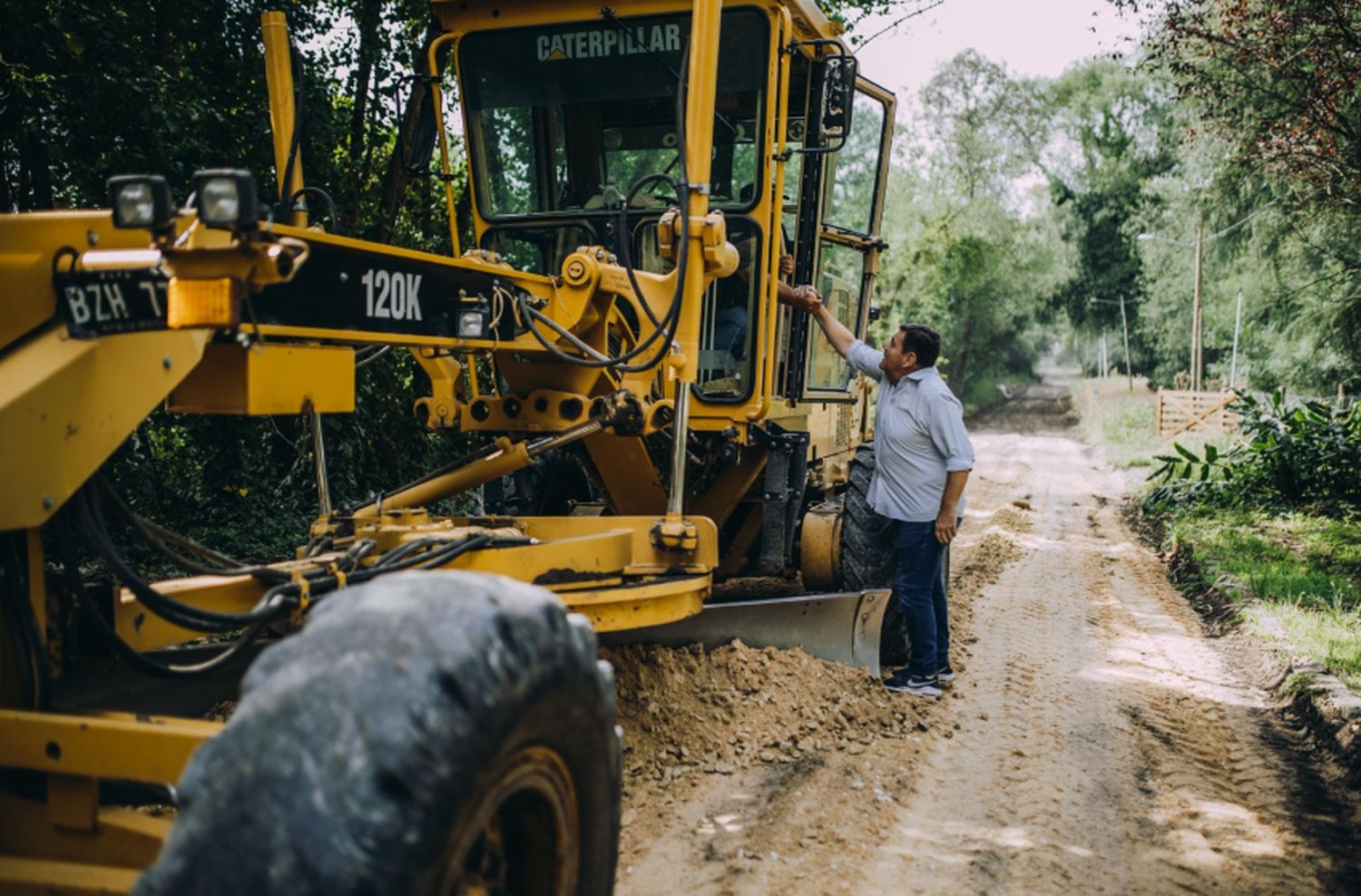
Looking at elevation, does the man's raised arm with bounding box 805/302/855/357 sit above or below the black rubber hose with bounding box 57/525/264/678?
above

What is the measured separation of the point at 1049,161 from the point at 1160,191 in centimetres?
1547

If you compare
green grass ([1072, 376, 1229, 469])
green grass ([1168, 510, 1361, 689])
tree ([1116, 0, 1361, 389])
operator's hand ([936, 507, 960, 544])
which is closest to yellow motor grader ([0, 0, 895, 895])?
operator's hand ([936, 507, 960, 544])

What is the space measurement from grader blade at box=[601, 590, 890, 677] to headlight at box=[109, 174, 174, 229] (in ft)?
9.35

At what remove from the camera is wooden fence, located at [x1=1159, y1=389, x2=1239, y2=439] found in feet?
89.6

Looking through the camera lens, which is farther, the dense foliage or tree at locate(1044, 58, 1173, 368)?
tree at locate(1044, 58, 1173, 368)

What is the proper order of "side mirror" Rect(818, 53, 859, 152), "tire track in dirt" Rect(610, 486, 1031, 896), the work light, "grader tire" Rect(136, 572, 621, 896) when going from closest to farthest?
"grader tire" Rect(136, 572, 621, 896) → "tire track in dirt" Rect(610, 486, 1031, 896) → the work light → "side mirror" Rect(818, 53, 859, 152)

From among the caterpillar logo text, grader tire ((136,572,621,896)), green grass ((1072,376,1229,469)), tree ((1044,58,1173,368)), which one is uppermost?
tree ((1044,58,1173,368))

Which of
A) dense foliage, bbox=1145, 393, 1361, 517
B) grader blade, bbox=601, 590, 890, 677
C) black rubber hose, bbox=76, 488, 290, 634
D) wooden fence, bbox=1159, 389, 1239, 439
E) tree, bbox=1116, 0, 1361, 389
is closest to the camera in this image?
black rubber hose, bbox=76, 488, 290, 634

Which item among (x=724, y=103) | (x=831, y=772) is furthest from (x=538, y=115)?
(x=831, y=772)

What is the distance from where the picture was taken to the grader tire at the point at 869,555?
6430mm

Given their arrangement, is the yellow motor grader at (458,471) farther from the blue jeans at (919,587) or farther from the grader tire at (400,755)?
the blue jeans at (919,587)

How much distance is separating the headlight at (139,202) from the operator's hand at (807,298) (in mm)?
4339

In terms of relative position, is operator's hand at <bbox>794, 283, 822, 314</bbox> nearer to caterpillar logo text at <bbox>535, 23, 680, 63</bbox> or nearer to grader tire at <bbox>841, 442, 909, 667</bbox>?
grader tire at <bbox>841, 442, 909, 667</bbox>

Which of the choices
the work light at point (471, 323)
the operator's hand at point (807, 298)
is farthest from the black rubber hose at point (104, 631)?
the operator's hand at point (807, 298)
